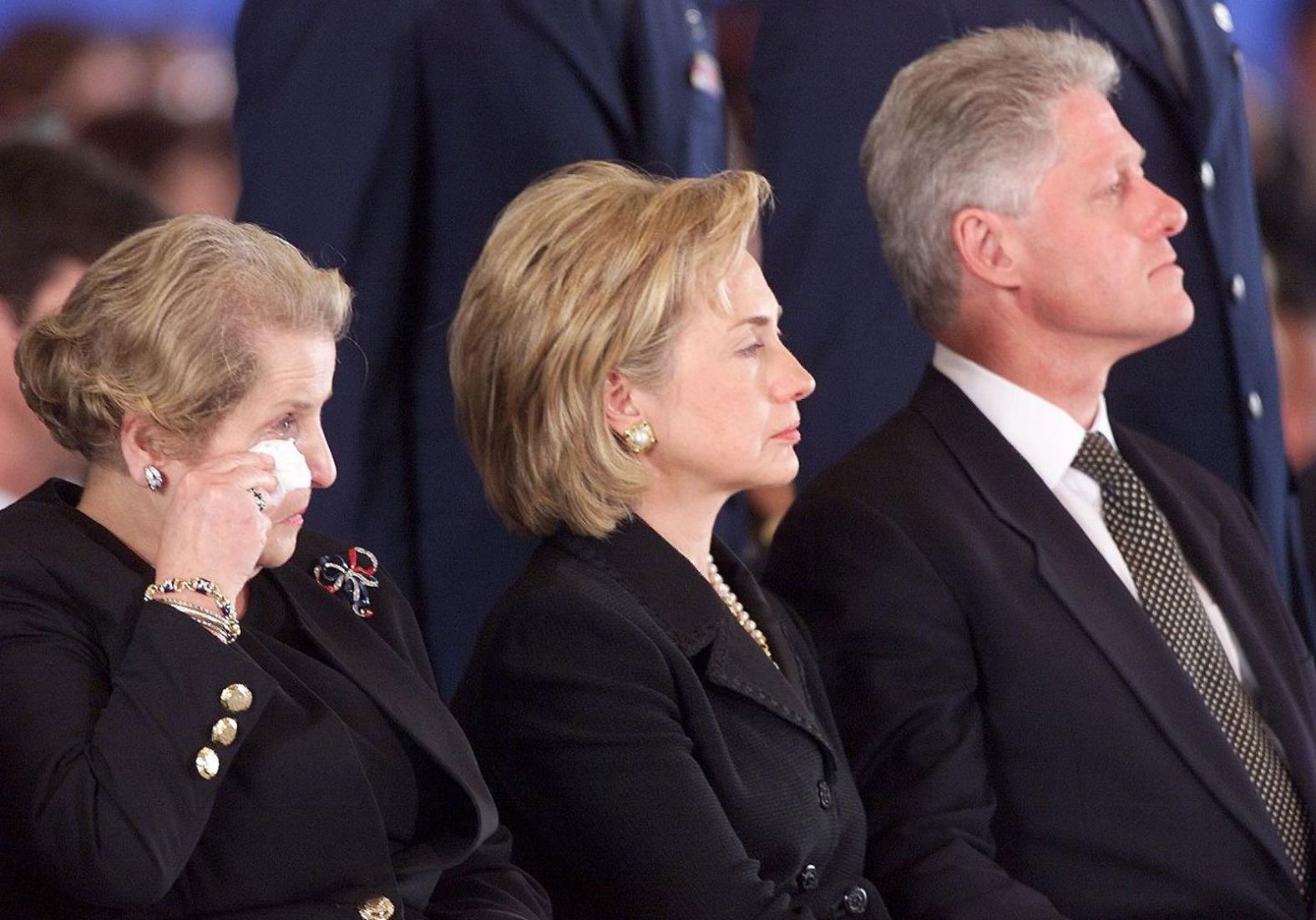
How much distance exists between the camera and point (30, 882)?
1.93m

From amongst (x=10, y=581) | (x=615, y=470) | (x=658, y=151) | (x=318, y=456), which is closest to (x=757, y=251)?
(x=658, y=151)

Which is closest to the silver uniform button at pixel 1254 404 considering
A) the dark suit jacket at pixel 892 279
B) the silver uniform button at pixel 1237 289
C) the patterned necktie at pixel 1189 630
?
the dark suit jacket at pixel 892 279

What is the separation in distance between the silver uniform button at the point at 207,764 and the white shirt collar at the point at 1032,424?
52.3 inches

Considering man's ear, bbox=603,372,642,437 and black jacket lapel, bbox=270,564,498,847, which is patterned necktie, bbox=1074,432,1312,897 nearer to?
man's ear, bbox=603,372,642,437

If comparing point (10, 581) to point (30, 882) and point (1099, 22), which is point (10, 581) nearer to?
point (30, 882)

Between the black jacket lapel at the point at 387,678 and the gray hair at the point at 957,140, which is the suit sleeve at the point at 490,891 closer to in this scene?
the black jacket lapel at the point at 387,678

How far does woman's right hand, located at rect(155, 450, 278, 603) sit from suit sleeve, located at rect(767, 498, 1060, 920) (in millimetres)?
912

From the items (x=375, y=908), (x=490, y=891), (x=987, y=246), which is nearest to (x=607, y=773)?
(x=490, y=891)

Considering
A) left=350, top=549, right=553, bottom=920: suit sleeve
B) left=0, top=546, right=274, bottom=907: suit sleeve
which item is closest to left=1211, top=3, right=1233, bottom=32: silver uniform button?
left=350, top=549, right=553, bottom=920: suit sleeve

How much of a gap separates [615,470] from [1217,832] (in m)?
0.88

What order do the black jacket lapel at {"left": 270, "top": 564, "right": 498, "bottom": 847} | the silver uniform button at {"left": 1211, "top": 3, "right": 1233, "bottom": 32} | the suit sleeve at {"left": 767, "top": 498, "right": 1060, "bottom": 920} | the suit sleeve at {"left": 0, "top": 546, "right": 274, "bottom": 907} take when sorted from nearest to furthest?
the suit sleeve at {"left": 0, "top": 546, "right": 274, "bottom": 907} < the black jacket lapel at {"left": 270, "top": 564, "right": 498, "bottom": 847} < the suit sleeve at {"left": 767, "top": 498, "right": 1060, "bottom": 920} < the silver uniform button at {"left": 1211, "top": 3, "right": 1233, "bottom": 32}

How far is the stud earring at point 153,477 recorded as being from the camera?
6.72ft

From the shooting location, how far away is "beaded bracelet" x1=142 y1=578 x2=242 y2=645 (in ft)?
6.28

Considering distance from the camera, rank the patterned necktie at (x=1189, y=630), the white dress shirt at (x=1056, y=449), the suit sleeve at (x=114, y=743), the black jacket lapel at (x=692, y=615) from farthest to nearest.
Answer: the white dress shirt at (x=1056, y=449)
the patterned necktie at (x=1189, y=630)
the black jacket lapel at (x=692, y=615)
the suit sleeve at (x=114, y=743)
